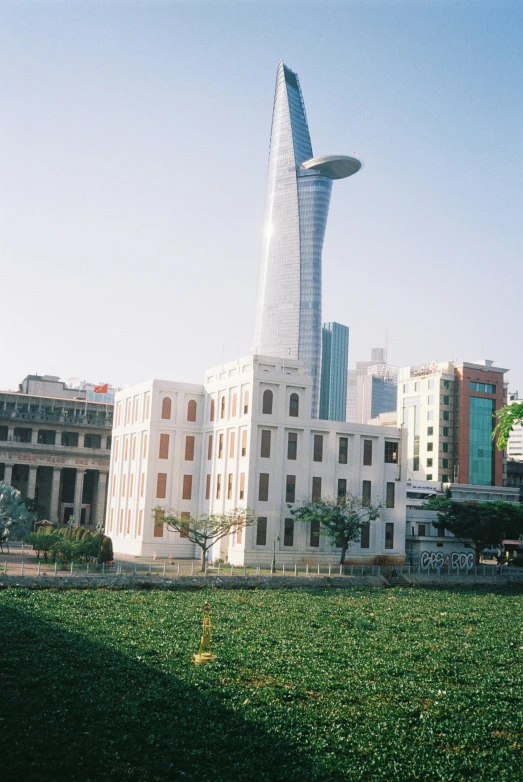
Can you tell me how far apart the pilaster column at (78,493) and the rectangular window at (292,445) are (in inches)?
1856

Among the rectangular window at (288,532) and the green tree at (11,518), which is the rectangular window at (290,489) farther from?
the green tree at (11,518)

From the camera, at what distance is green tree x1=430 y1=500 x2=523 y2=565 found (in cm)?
8612

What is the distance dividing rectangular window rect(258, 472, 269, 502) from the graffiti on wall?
19.9 m

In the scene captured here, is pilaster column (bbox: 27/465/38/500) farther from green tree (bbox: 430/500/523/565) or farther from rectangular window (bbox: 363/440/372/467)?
green tree (bbox: 430/500/523/565)

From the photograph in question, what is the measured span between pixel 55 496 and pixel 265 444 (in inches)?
1915

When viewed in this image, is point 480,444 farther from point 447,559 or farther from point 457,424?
point 447,559

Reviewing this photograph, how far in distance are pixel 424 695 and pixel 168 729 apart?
11205 millimetres

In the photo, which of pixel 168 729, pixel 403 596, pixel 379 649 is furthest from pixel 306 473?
pixel 168 729

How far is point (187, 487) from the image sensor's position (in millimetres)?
88438

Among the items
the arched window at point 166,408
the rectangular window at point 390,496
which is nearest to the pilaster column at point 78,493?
the arched window at point 166,408

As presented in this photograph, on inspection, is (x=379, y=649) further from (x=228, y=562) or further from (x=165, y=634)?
(x=228, y=562)

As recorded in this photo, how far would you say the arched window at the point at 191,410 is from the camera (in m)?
89.2

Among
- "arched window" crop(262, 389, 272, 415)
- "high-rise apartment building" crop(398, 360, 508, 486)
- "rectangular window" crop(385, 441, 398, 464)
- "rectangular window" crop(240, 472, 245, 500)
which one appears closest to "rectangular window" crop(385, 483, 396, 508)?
"rectangular window" crop(385, 441, 398, 464)

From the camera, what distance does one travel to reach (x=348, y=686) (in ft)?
103
